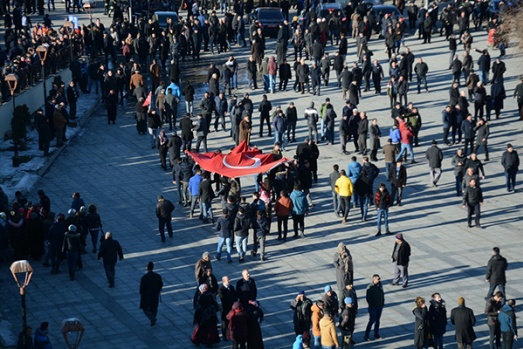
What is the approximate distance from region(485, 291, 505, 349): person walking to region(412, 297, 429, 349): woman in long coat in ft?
4.01

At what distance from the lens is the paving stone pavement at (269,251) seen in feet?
80.7

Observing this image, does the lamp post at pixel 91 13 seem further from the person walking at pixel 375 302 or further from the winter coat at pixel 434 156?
the person walking at pixel 375 302

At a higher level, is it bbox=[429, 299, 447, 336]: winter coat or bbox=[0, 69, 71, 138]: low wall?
bbox=[0, 69, 71, 138]: low wall

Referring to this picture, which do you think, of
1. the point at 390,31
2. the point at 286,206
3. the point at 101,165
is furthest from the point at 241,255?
the point at 390,31

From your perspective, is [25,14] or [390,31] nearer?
[390,31]

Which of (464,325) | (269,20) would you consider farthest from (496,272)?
(269,20)

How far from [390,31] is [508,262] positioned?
2012 centimetres

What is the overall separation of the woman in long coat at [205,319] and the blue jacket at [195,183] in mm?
7192

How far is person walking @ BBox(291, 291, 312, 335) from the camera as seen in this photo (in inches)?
904

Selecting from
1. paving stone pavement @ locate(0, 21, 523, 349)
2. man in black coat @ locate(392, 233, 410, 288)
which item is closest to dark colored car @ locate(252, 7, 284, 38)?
paving stone pavement @ locate(0, 21, 523, 349)

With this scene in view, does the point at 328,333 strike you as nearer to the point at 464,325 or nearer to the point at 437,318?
the point at 437,318

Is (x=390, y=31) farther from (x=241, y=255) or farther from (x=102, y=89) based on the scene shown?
(x=241, y=255)

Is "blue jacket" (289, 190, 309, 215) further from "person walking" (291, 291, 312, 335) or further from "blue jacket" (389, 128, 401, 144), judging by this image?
"person walking" (291, 291, 312, 335)

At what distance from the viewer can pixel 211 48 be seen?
5012 centimetres
